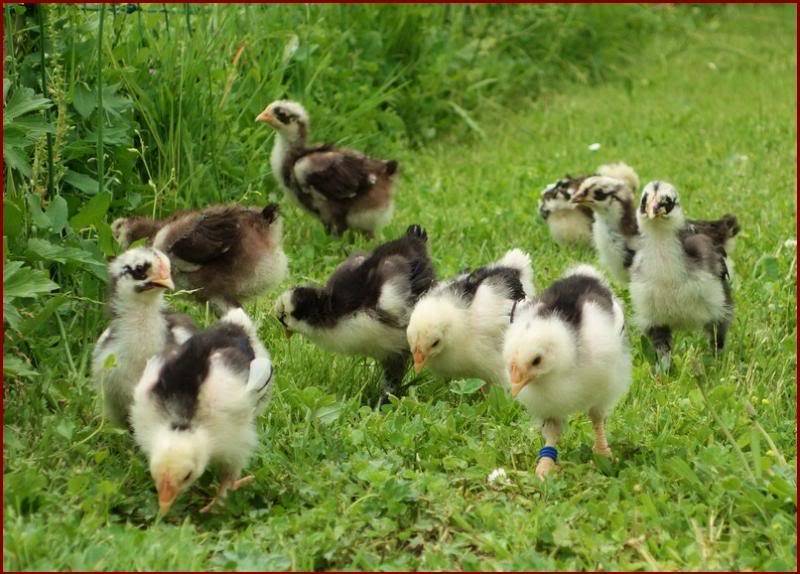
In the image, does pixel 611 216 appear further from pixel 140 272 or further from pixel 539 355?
pixel 140 272

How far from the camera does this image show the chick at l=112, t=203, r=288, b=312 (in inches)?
216

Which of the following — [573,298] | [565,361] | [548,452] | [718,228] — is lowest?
[548,452]

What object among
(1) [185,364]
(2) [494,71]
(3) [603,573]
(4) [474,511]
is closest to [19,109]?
(1) [185,364]

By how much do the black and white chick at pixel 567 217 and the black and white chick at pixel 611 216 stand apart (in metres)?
0.65

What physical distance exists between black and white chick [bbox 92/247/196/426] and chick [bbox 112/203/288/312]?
3.68ft

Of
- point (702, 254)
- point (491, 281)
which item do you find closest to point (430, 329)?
point (491, 281)

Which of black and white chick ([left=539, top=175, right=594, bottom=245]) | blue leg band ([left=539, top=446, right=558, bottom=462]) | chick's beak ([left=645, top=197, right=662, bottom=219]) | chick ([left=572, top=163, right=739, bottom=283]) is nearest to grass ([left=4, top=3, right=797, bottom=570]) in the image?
blue leg band ([left=539, top=446, right=558, bottom=462])

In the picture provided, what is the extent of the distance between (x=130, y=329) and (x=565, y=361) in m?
1.53

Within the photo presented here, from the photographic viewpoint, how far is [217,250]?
18.1 ft

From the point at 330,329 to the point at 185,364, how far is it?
129cm

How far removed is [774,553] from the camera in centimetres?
363

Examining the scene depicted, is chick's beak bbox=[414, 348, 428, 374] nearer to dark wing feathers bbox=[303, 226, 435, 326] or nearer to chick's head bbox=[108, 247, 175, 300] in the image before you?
dark wing feathers bbox=[303, 226, 435, 326]

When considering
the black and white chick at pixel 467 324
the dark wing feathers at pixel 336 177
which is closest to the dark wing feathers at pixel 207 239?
the black and white chick at pixel 467 324

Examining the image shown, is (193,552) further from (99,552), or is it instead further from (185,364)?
(185,364)
